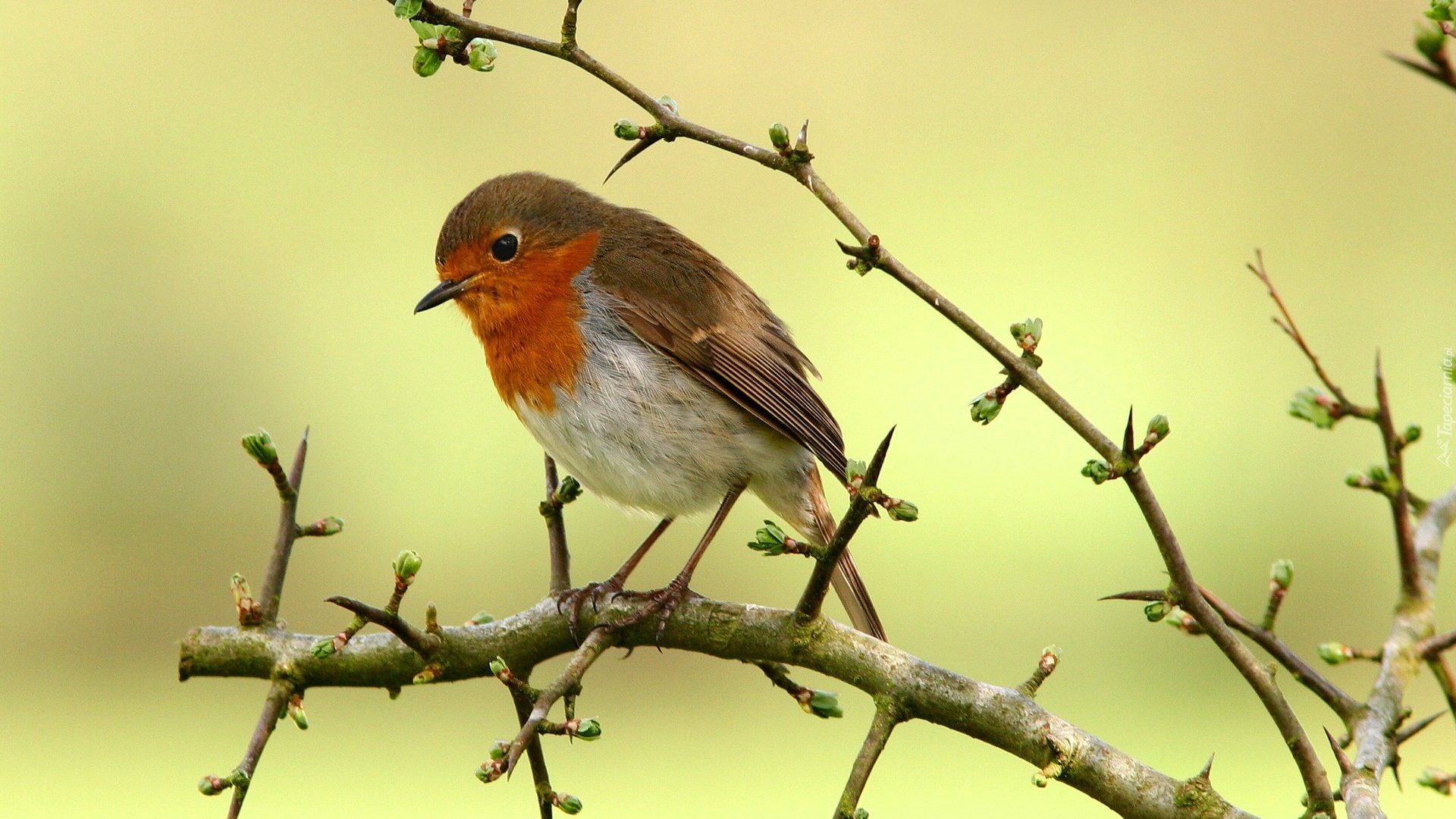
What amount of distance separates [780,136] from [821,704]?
3.22ft

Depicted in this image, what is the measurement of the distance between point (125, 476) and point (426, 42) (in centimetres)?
700

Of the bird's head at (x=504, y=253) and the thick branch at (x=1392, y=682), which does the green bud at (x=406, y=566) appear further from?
the bird's head at (x=504, y=253)

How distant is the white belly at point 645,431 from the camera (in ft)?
10.5

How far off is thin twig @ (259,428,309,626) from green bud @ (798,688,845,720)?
93 centimetres

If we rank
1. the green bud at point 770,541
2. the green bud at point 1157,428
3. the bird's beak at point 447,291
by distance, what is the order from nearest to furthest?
the green bud at point 1157,428, the green bud at point 770,541, the bird's beak at point 447,291

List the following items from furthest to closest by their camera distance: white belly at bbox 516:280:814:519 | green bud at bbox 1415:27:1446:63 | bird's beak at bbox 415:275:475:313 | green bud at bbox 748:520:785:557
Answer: bird's beak at bbox 415:275:475:313 < white belly at bbox 516:280:814:519 < green bud at bbox 748:520:785:557 < green bud at bbox 1415:27:1446:63

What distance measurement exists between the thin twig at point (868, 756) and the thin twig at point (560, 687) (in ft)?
1.37

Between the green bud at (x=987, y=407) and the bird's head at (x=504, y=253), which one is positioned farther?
the bird's head at (x=504, y=253)

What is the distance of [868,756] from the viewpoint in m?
1.83

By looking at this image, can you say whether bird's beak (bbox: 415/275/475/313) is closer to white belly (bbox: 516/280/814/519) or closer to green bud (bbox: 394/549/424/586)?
white belly (bbox: 516/280/814/519)

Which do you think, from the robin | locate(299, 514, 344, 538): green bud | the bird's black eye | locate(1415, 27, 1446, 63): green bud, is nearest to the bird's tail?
the robin

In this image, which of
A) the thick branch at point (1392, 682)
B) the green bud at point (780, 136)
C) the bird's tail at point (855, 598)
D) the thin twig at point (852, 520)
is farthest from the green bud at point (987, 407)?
the bird's tail at point (855, 598)

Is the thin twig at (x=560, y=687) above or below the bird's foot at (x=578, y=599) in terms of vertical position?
below

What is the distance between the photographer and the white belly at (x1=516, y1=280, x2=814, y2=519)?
3.20 m
